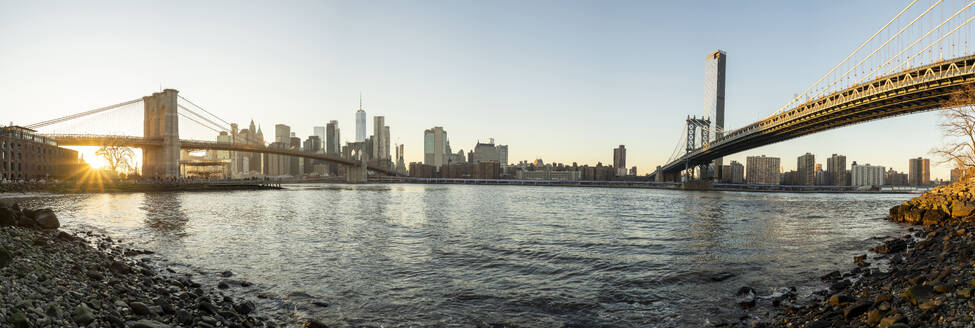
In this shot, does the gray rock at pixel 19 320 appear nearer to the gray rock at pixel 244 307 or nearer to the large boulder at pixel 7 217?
the gray rock at pixel 244 307

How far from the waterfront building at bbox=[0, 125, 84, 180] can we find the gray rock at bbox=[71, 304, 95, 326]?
84741 mm

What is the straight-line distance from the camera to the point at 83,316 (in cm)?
607

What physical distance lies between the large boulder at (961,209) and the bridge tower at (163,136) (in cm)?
9373

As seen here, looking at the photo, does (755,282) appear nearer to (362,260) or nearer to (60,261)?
(362,260)

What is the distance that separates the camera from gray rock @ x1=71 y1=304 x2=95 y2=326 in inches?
236

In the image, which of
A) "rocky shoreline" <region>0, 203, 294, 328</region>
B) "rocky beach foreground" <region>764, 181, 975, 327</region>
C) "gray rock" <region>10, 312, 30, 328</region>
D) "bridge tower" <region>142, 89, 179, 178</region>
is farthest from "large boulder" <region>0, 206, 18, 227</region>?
"bridge tower" <region>142, 89, 179, 178</region>

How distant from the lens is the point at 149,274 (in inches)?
435

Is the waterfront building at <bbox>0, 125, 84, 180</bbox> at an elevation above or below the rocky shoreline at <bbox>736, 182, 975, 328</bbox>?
above

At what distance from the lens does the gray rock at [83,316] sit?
19.7 feet

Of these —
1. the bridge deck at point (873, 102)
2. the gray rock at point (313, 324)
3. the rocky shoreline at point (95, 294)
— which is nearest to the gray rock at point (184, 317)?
the rocky shoreline at point (95, 294)

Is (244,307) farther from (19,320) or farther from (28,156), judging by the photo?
(28,156)

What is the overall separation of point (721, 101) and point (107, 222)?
20285cm

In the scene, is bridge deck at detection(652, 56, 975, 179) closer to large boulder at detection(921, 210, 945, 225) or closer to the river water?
large boulder at detection(921, 210, 945, 225)

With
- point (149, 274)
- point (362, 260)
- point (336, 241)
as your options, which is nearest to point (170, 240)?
point (336, 241)
